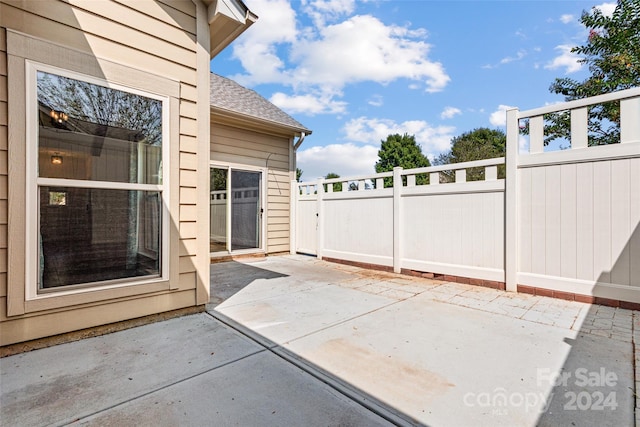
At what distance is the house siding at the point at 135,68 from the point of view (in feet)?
6.66

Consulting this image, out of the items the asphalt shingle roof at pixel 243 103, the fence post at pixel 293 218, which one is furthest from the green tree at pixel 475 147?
the asphalt shingle roof at pixel 243 103

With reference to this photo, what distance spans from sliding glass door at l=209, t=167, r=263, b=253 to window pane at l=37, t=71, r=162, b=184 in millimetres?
3445

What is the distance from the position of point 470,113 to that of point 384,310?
61.4ft

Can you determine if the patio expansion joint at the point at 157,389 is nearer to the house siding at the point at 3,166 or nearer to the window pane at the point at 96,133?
the house siding at the point at 3,166

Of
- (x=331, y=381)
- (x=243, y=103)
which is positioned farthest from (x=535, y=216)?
(x=243, y=103)

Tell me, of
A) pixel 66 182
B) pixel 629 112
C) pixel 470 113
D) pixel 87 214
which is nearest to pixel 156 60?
pixel 66 182

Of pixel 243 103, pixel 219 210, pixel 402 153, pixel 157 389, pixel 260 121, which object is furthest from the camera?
pixel 402 153

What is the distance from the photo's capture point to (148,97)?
2.66 meters

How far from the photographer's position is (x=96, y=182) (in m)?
2.43

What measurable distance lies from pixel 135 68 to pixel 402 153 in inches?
695

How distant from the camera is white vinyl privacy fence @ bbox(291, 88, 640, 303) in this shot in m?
3.06

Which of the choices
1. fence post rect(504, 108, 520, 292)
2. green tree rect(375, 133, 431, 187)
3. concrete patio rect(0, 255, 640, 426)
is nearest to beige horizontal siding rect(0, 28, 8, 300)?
concrete patio rect(0, 255, 640, 426)

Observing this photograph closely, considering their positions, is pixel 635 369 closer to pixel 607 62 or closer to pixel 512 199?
pixel 512 199

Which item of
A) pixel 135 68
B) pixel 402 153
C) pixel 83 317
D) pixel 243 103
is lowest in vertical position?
pixel 83 317
